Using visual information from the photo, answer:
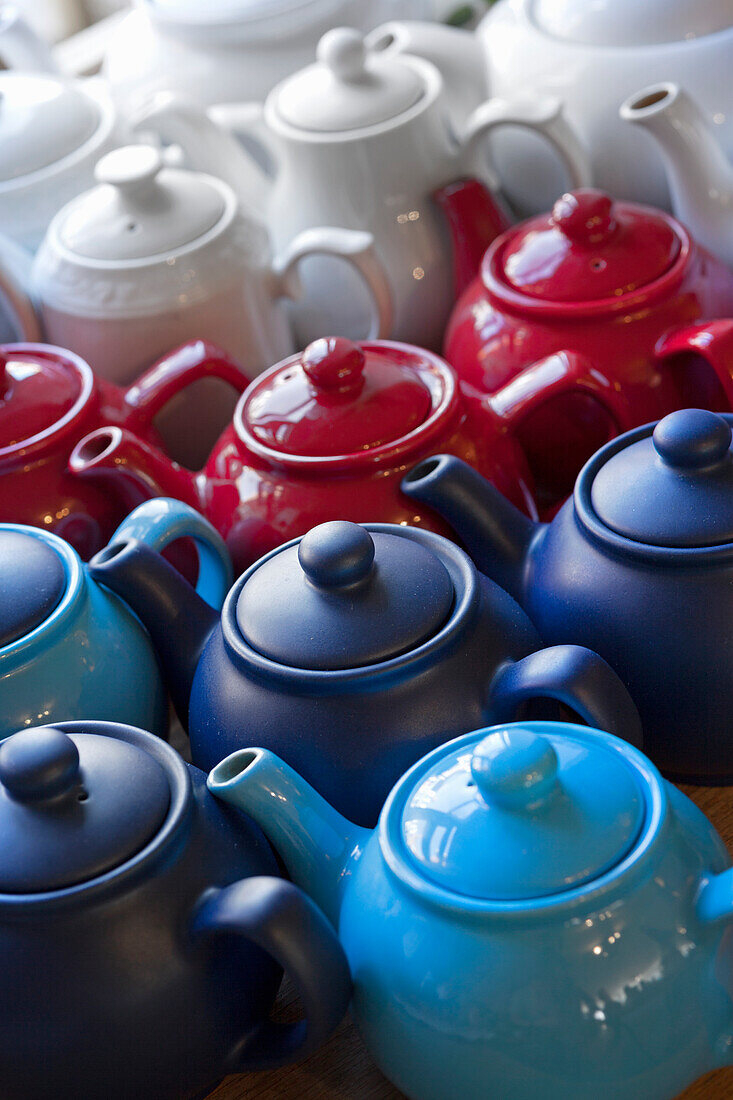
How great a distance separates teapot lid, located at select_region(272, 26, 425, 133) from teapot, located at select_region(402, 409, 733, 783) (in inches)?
20.8

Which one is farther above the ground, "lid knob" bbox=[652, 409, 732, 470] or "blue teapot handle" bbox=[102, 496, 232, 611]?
"lid knob" bbox=[652, 409, 732, 470]

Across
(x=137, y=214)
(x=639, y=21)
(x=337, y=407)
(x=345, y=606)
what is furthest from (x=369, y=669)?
(x=639, y=21)

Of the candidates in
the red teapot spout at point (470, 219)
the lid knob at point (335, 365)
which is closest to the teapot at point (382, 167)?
the red teapot spout at point (470, 219)

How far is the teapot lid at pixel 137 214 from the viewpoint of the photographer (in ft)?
3.38

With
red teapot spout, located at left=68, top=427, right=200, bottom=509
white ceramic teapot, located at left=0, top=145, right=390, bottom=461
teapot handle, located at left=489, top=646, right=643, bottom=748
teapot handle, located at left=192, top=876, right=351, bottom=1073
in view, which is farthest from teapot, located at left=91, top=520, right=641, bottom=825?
white ceramic teapot, located at left=0, top=145, right=390, bottom=461

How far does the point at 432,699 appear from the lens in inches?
24.5

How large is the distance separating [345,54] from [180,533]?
0.56 m

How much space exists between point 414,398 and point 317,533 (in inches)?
8.7

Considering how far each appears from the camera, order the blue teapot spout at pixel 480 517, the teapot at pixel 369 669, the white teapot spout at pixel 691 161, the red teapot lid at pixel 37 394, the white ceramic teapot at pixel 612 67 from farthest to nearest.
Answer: the white ceramic teapot at pixel 612 67, the white teapot spout at pixel 691 161, the red teapot lid at pixel 37 394, the blue teapot spout at pixel 480 517, the teapot at pixel 369 669

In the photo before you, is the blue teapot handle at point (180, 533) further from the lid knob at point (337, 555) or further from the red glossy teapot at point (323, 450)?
the lid knob at point (337, 555)

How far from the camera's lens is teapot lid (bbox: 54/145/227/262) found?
40.5 inches

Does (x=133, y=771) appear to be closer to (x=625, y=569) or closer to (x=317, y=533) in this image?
(x=317, y=533)

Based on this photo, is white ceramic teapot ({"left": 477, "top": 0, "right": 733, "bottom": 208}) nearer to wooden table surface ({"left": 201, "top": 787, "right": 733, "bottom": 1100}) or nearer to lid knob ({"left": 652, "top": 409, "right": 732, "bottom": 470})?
lid knob ({"left": 652, "top": 409, "right": 732, "bottom": 470})

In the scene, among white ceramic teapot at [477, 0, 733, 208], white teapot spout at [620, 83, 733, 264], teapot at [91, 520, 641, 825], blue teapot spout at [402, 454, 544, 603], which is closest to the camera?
teapot at [91, 520, 641, 825]
